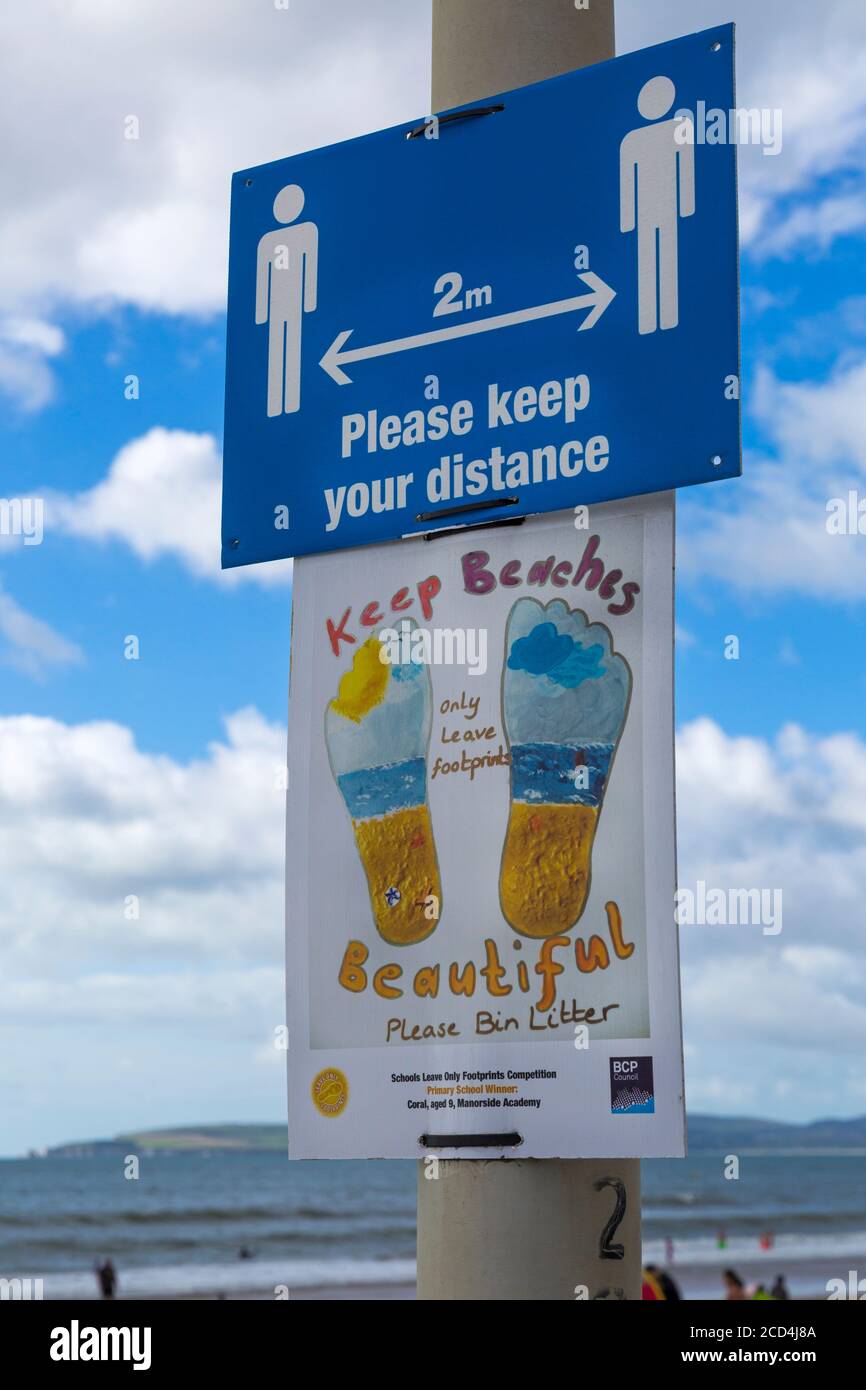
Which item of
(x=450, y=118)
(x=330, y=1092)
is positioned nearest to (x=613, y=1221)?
(x=330, y=1092)

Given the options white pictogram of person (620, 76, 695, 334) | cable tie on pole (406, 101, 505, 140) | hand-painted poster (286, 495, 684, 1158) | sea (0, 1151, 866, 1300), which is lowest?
sea (0, 1151, 866, 1300)

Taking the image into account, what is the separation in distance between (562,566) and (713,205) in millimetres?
771

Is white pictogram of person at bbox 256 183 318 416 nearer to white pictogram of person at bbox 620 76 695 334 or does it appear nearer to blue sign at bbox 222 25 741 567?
blue sign at bbox 222 25 741 567

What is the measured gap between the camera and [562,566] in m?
3.36

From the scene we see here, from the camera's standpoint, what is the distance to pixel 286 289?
390cm

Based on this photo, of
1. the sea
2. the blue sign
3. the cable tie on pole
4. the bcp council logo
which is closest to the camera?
the bcp council logo

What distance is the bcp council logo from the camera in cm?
301

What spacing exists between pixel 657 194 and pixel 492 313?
1.38 feet

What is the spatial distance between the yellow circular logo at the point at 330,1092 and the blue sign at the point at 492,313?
1.12 m

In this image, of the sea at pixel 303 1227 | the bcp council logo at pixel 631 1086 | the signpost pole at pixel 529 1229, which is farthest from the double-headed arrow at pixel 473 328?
the sea at pixel 303 1227

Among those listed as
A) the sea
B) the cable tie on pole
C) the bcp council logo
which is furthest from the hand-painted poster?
the sea

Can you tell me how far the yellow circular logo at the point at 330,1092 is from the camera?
3.37 m

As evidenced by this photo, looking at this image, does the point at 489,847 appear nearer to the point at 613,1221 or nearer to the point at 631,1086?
the point at 631,1086

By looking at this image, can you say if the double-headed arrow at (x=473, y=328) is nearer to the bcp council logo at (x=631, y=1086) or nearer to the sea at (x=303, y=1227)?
the bcp council logo at (x=631, y=1086)
